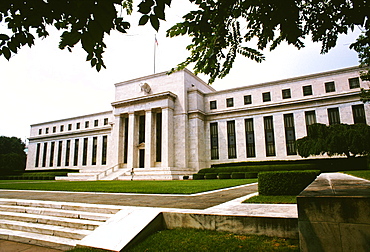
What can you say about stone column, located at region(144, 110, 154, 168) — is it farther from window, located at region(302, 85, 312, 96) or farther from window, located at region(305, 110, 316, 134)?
window, located at region(302, 85, 312, 96)

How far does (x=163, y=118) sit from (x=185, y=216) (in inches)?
1120

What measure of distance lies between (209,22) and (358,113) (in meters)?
30.4

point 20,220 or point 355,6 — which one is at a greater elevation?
point 355,6

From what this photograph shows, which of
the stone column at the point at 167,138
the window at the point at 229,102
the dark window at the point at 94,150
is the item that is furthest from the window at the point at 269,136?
the dark window at the point at 94,150

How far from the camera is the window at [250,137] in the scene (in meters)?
32.2

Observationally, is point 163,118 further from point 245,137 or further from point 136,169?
point 245,137

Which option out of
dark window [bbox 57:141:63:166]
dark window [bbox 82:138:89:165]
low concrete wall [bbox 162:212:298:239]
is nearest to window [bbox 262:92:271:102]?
low concrete wall [bbox 162:212:298:239]

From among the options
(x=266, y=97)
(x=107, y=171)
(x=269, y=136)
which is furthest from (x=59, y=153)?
(x=266, y=97)

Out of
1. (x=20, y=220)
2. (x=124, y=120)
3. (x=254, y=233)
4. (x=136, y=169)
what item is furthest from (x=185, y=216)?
(x=124, y=120)

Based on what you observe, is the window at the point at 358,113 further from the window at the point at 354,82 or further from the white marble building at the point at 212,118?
the window at the point at 354,82

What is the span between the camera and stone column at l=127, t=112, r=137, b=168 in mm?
33900

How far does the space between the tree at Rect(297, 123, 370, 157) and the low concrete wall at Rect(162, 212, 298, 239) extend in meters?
22.2

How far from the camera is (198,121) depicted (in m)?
34.3

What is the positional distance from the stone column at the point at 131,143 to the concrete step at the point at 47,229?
27235 mm
